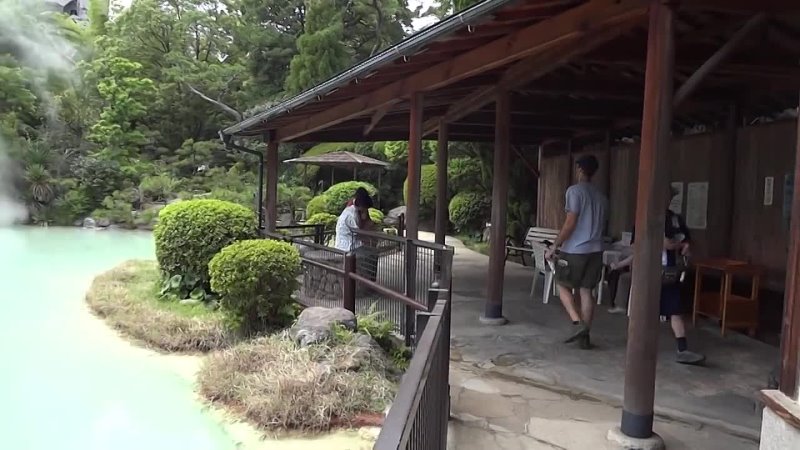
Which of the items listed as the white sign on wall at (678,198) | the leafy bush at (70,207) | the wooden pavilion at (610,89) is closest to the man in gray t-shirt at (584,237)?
the wooden pavilion at (610,89)

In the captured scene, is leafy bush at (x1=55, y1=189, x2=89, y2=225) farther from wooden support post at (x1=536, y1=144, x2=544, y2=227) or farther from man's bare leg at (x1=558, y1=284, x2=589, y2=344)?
man's bare leg at (x1=558, y1=284, x2=589, y2=344)

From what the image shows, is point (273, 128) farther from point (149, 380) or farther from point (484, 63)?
point (484, 63)

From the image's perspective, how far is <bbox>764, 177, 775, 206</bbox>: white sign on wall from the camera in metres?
5.45

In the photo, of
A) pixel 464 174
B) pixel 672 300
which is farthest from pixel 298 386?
pixel 464 174

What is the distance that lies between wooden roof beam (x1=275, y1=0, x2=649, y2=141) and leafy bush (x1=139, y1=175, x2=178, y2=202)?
17.1 metres

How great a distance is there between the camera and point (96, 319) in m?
8.00

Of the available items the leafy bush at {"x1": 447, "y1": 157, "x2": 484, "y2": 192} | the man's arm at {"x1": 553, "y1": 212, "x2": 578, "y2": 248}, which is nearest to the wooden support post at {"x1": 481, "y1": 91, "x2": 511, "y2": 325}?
the man's arm at {"x1": 553, "y1": 212, "x2": 578, "y2": 248}

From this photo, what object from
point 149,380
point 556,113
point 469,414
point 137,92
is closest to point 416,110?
point 556,113

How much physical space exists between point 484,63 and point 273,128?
5290mm

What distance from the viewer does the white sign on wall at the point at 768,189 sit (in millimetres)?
5449

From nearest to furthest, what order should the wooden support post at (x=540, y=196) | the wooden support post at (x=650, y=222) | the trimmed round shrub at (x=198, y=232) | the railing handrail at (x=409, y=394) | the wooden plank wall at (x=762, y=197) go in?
the railing handrail at (x=409, y=394), the wooden support post at (x=650, y=222), the wooden plank wall at (x=762, y=197), the trimmed round shrub at (x=198, y=232), the wooden support post at (x=540, y=196)

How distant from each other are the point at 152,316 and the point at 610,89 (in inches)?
232

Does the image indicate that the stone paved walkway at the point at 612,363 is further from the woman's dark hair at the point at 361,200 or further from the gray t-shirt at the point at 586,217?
the woman's dark hair at the point at 361,200

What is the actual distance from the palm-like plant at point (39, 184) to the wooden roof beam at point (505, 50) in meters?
18.7
